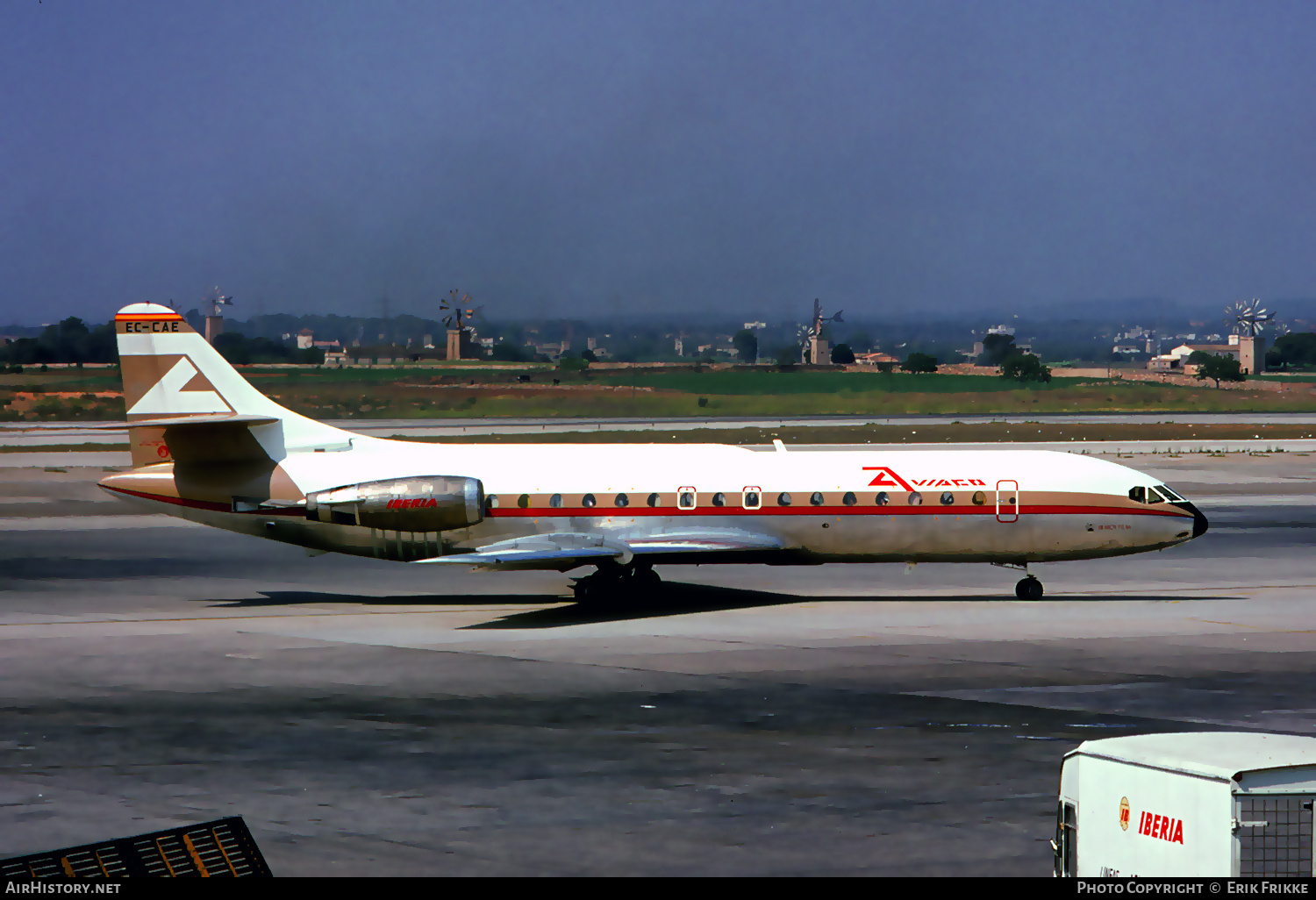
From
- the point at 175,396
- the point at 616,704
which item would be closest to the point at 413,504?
the point at 175,396

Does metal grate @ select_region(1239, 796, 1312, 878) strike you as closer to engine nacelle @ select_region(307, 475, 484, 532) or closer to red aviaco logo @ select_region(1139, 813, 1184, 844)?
red aviaco logo @ select_region(1139, 813, 1184, 844)

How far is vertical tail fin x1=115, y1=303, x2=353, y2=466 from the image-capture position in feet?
102

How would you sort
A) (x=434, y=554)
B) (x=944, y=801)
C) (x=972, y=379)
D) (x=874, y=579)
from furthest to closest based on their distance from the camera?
(x=972, y=379) → (x=874, y=579) → (x=434, y=554) → (x=944, y=801)

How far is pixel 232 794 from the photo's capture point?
16359 mm

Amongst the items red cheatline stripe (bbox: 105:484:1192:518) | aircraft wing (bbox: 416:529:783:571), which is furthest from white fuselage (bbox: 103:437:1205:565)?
aircraft wing (bbox: 416:529:783:571)

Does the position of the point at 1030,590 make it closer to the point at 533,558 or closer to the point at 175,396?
the point at 533,558

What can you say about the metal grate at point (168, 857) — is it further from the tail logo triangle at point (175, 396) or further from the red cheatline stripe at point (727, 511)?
the tail logo triangle at point (175, 396)

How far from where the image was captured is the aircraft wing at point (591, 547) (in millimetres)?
27750

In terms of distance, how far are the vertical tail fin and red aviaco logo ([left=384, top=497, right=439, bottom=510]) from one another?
2.64 metres

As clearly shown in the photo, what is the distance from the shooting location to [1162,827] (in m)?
9.72

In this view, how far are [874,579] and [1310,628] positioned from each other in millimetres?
10560
